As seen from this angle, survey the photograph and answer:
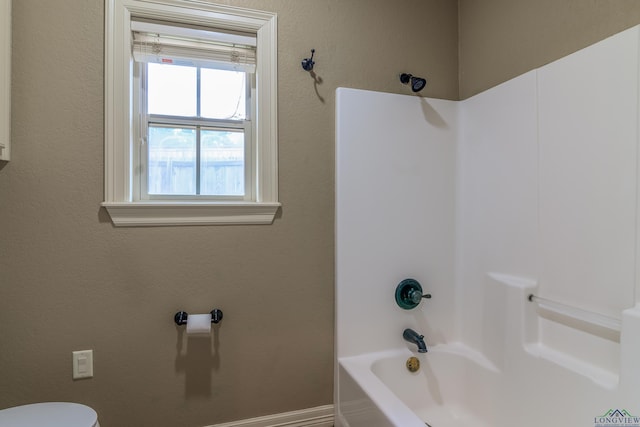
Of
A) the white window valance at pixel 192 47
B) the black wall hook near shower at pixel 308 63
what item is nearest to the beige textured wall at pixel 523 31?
the black wall hook near shower at pixel 308 63

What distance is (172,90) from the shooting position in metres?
1.63

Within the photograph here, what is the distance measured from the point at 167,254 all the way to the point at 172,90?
77cm

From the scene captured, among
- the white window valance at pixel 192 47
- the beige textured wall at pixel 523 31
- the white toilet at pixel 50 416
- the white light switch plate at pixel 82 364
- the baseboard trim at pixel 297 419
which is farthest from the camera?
the baseboard trim at pixel 297 419

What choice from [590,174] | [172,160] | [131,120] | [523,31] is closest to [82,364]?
[172,160]

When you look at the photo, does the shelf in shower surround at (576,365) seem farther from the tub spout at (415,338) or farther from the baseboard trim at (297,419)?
the baseboard trim at (297,419)

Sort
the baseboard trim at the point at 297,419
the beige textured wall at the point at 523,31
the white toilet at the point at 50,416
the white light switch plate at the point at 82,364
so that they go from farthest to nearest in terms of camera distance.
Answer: the baseboard trim at the point at 297,419 < the white light switch plate at the point at 82,364 < the beige textured wall at the point at 523,31 < the white toilet at the point at 50,416

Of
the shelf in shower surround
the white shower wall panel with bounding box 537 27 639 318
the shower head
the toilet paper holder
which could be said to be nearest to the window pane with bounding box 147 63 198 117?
the toilet paper holder

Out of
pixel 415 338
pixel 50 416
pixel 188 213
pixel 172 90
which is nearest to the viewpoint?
pixel 50 416

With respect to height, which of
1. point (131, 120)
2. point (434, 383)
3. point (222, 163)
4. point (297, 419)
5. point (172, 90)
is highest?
point (172, 90)

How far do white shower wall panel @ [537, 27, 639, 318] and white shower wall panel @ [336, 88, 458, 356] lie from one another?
0.51 m

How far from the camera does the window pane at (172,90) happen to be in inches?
63.2

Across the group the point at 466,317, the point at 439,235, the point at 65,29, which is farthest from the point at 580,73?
the point at 65,29

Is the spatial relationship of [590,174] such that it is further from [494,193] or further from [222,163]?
[222,163]

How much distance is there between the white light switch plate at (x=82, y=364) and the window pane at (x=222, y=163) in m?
0.83
